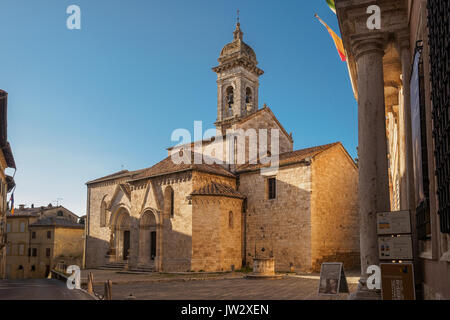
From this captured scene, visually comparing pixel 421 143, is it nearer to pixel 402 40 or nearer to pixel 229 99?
pixel 402 40

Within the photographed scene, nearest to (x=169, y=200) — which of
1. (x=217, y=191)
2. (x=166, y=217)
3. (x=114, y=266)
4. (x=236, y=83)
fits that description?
(x=166, y=217)

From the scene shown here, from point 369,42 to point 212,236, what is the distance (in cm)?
1564

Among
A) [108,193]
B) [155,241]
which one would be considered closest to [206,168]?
[155,241]

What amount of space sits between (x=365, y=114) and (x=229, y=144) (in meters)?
18.6

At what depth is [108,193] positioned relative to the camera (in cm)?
3516

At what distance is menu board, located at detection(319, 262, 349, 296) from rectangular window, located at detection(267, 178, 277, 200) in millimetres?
13777

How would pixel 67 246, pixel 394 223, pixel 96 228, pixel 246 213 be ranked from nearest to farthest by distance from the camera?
1. pixel 394 223
2. pixel 246 213
3. pixel 96 228
4. pixel 67 246

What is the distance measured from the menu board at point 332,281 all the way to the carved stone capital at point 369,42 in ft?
15.8

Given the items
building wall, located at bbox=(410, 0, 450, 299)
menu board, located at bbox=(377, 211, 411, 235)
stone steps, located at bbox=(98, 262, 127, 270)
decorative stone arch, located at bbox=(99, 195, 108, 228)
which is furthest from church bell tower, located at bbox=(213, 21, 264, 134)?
menu board, located at bbox=(377, 211, 411, 235)

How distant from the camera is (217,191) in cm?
2259

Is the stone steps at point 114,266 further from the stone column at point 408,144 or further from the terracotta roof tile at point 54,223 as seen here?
the stone column at point 408,144

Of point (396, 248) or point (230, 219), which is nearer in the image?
point (396, 248)

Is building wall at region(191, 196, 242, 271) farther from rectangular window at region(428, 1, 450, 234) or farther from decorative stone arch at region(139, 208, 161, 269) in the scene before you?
rectangular window at region(428, 1, 450, 234)
